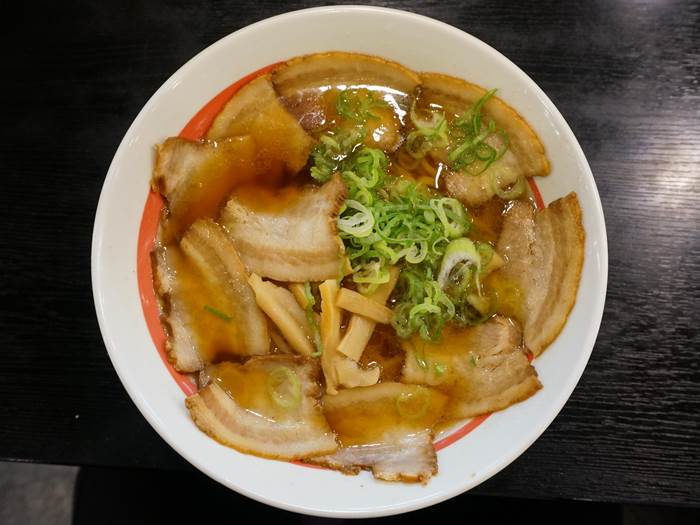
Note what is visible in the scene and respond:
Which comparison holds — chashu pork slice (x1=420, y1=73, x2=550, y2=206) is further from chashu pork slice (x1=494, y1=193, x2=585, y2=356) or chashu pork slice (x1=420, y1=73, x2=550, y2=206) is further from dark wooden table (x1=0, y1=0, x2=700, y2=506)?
dark wooden table (x1=0, y1=0, x2=700, y2=506)

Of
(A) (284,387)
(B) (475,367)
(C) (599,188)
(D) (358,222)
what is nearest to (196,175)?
(D) (358,222)

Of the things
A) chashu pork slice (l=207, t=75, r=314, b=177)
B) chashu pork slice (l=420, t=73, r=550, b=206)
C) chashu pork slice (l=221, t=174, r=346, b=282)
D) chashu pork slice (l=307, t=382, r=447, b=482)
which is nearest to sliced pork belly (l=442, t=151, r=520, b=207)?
chashu pork slice (l=420, t=73, r=550, b=206)

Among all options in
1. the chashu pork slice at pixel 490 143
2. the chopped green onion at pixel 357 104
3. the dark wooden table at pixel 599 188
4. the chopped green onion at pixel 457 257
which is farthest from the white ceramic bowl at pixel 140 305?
the dark wooden table at pixel 599 188

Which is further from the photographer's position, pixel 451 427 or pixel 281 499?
pixel 451 427

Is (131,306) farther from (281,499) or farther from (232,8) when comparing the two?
(232,8)

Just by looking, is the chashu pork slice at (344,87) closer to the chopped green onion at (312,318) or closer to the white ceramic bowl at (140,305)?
the white ceramic bowl at (140,305)

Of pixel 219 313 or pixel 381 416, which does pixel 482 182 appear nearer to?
pixel 381 416

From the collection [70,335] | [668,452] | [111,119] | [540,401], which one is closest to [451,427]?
[540,401]
